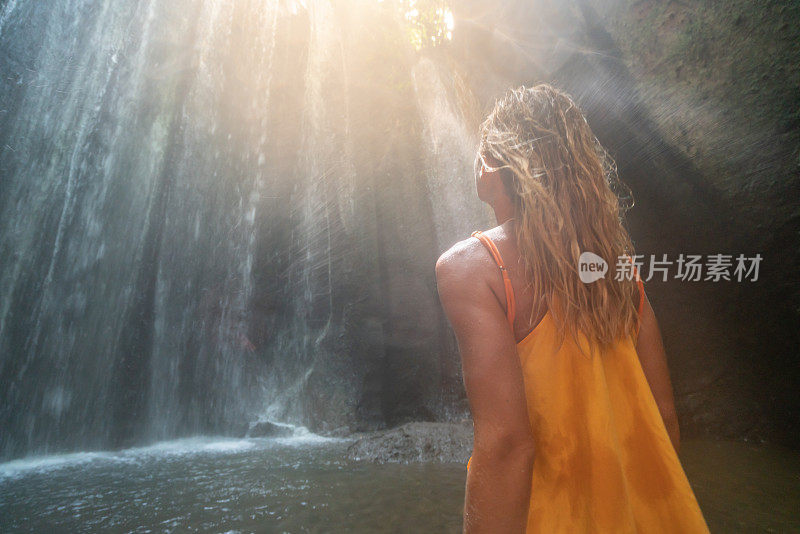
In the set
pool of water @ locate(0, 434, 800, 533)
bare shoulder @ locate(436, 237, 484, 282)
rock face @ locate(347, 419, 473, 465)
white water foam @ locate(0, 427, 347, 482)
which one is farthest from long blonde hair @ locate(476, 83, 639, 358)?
white water foam @ locate(0, 427, 347, 482)

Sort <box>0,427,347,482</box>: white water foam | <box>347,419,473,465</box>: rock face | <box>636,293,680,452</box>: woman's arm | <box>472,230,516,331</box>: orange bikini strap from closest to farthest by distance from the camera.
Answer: <box>472,230,516,331</box>: orange bikini strap → <box>636,293,680,452</box>: woman's arm → <box>347,419,473,465</box>: rock face → <box>0,427,347,482</box>: white water foam

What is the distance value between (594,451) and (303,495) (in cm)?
365

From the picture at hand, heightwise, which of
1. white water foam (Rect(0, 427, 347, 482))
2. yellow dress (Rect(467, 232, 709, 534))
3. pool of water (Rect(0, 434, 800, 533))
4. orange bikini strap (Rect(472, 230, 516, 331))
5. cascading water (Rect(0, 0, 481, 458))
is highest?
cascading water (Rect(0, 0, 481, 458))

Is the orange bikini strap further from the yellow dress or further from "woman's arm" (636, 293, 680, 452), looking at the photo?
"woman's arm" (636, 293, 680, 452)

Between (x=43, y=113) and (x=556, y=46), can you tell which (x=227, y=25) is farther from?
(x=556, y=46)

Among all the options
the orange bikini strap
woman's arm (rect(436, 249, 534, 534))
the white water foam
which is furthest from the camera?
the white water foam

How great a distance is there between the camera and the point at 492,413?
39.4 inches

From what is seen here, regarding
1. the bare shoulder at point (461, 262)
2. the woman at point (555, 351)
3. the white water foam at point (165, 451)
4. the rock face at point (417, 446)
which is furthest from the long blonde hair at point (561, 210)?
the white water foam at point (165, 451)

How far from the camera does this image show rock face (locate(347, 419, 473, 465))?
5.30 m

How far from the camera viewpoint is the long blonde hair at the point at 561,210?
1150 millimetres

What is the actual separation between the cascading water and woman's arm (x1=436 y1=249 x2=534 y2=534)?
7036 millimetres

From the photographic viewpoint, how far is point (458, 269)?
1.15 m

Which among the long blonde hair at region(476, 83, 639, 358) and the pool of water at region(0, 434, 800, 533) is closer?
the long blonde hair at region(476, 83, 639, 358)

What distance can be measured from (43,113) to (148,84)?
3699mm
